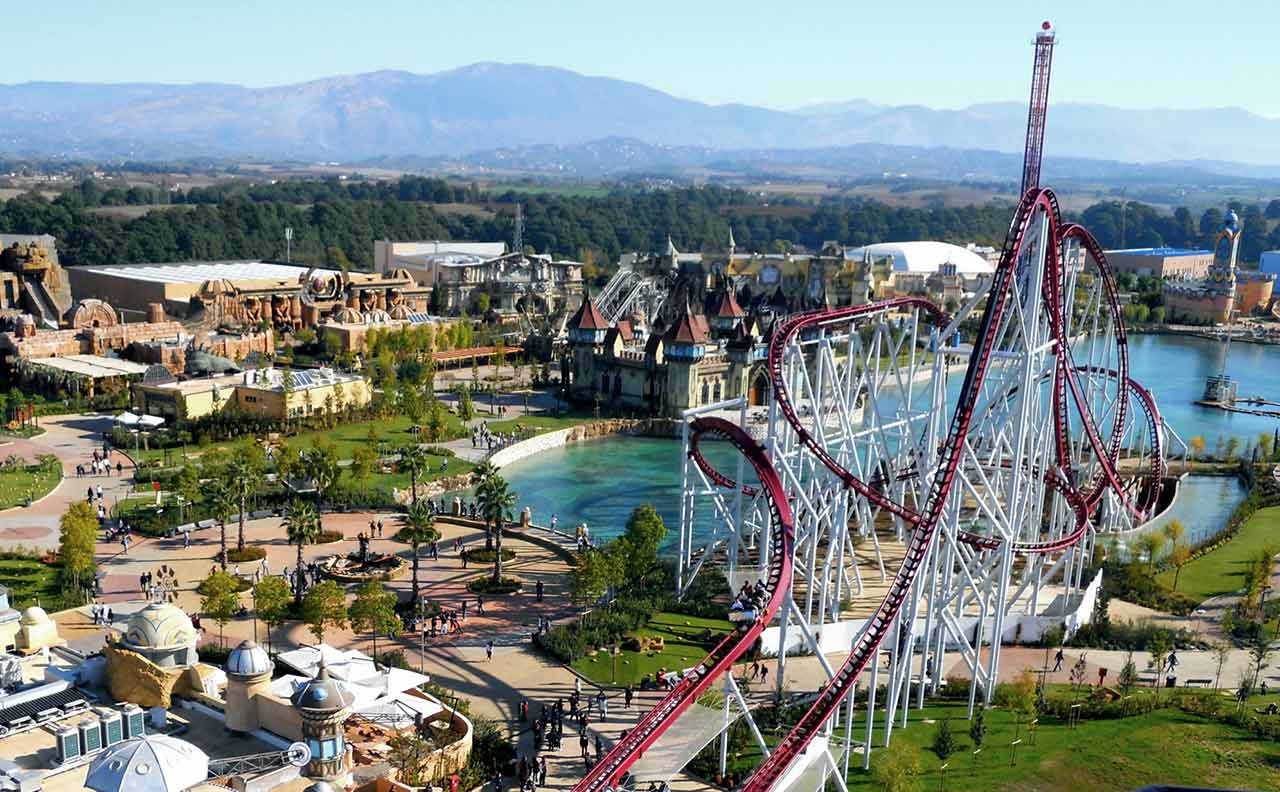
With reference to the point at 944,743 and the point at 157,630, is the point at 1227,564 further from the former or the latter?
the point at 157,630

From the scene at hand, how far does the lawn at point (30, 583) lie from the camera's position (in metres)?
37.9

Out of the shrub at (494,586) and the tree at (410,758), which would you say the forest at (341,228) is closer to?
the shrub at (494,586)

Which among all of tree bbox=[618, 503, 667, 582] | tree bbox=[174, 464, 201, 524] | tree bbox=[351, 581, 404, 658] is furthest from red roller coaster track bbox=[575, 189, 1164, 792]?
tree bbox=[174, 464, 201, 524]

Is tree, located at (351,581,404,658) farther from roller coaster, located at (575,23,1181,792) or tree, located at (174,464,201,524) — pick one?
tree, located at (174,464,201,524)

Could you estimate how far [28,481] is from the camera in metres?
52.8

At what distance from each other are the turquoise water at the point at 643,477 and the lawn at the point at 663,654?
38.8ft

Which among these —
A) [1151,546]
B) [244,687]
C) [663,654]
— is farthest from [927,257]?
[244,687]

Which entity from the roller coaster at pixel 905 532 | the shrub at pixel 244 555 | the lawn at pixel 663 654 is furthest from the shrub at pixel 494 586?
the shrub at pixel 244 555

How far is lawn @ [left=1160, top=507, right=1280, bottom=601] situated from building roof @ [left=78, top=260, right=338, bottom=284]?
78.4 m

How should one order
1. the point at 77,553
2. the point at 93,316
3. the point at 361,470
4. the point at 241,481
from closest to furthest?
the point at 77,553
the point at 241,481
the point at 361,470
the point at 93,316

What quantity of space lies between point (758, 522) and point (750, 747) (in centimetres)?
1575

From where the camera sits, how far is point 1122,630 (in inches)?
1455

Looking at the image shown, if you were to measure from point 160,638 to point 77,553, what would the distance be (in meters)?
12.1

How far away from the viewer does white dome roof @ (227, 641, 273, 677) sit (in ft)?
85.8
